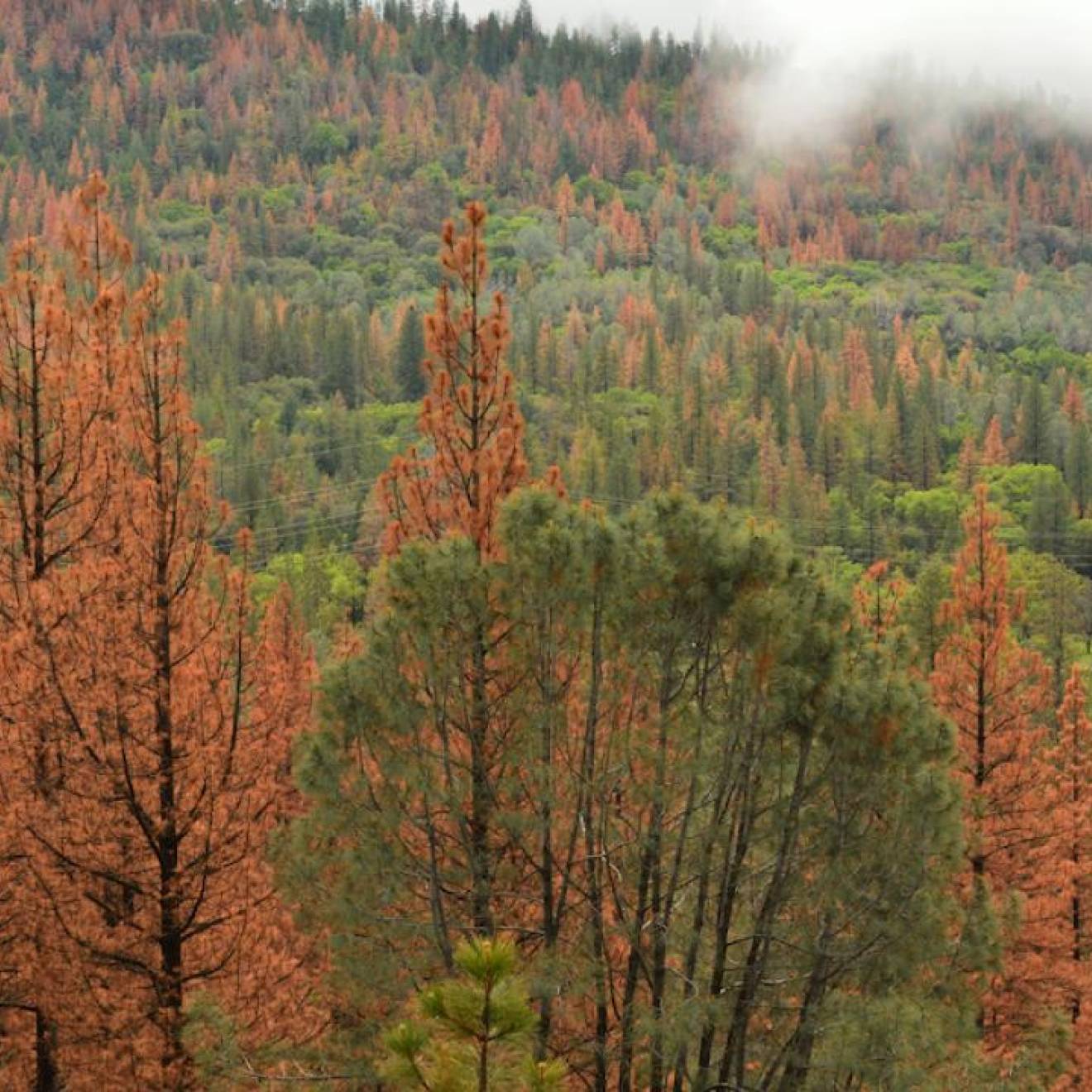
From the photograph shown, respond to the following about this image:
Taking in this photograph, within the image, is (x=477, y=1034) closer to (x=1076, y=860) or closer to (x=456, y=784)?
(x=456, y=784)

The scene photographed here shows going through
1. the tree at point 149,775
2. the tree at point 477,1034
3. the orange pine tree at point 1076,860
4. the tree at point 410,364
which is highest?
the tree at point 477,1034

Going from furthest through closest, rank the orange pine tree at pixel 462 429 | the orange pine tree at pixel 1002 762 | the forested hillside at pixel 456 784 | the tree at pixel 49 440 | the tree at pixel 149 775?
the orange pine tree at pixel 1002 762 → the orange pine tree at pixel 462 429 → the tree at pixel 49 440 → the tree at pixel 149 775 → the forested hillside at pixel 456 784

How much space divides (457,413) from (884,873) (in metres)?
4.96

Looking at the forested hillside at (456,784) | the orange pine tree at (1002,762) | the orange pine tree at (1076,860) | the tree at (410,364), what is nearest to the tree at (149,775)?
the forested hillside at (456,784)

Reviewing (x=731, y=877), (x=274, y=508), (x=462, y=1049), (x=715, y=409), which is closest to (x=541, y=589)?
(x=731, y=877)

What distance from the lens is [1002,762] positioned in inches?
681

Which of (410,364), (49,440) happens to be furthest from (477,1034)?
(410,364)

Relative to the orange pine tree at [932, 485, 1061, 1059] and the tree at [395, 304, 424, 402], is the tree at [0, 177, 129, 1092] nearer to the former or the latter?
the orange pine tree at [932, 485, 1061, 1059]

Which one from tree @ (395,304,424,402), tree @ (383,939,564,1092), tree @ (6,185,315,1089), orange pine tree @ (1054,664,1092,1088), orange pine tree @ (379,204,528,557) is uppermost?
orange pine tree @ (379,204,528,557)

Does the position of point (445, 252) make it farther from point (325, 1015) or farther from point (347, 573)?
point (347, 573)

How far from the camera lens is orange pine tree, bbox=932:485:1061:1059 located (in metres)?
16.3

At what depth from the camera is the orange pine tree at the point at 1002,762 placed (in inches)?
643

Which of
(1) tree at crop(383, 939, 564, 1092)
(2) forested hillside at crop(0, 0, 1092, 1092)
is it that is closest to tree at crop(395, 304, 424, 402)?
(2) forested hillside at crop(0, 0, 1092, 1092)

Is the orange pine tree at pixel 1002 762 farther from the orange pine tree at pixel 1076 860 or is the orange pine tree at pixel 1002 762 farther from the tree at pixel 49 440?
the tree at pixel 49 440
